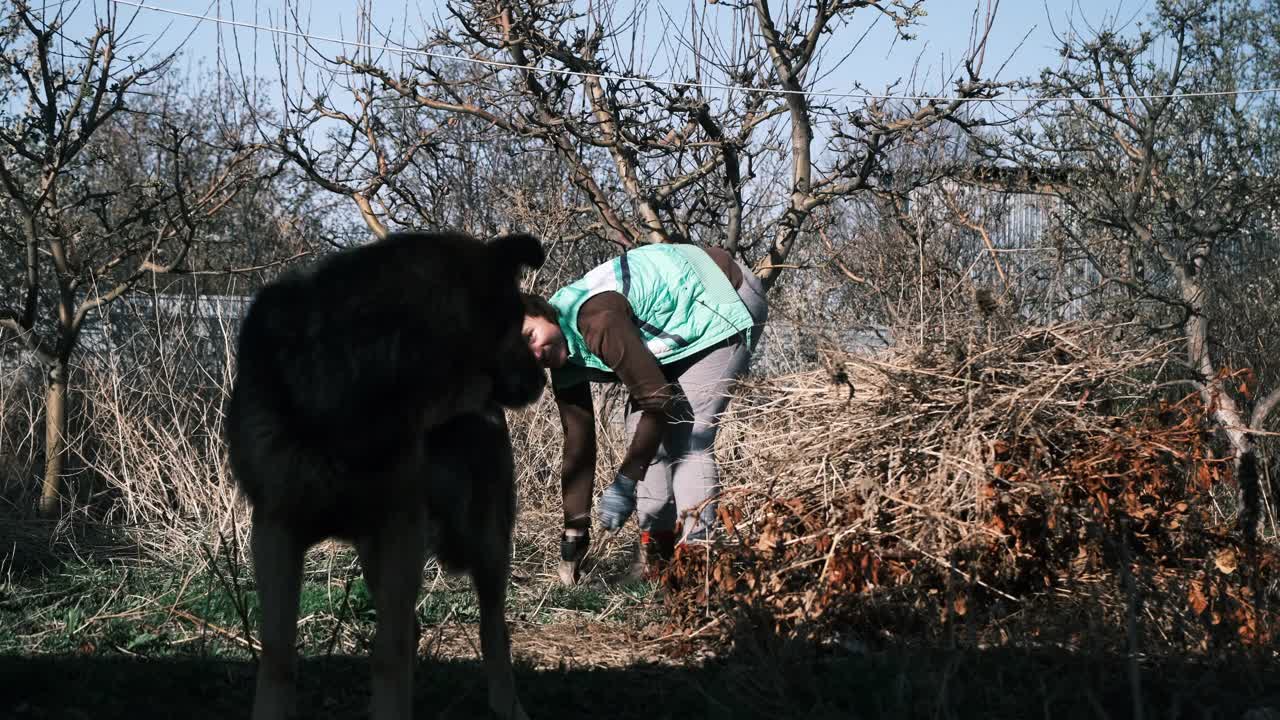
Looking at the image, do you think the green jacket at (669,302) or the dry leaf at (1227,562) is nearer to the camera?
the dry leaf at (1227,562)

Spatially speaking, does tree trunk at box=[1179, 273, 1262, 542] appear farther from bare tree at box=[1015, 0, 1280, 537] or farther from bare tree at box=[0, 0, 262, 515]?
bare tree at box=[0, 0, 262, 515]

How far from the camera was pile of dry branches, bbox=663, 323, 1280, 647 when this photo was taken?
4.10m

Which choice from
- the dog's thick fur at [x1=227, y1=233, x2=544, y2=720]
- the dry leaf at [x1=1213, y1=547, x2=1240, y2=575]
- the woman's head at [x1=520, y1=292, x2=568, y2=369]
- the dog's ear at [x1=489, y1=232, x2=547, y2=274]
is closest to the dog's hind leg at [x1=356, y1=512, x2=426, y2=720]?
the dog's thick fur at [x1=227, y1=233, x2=544, y2=720]

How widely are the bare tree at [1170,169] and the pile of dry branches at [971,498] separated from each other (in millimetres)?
3077

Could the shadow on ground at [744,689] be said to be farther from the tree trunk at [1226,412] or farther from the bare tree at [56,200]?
the bare tree at [56,200]

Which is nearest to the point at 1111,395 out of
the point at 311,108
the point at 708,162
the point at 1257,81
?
the point at 708,162

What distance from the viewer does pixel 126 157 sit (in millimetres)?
14781

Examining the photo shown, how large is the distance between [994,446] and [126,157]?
1391 centimetres

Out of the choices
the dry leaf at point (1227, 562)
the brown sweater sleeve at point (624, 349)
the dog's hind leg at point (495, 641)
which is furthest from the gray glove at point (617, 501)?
the dry leaf at point (1227, 562)

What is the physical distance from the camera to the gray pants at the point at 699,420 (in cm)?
520

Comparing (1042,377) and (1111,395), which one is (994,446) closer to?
(1042,377)

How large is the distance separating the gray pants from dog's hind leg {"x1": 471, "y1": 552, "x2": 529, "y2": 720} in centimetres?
170

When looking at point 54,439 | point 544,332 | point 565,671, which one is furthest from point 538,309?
point 54,439

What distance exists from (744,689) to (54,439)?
574 centimetres
